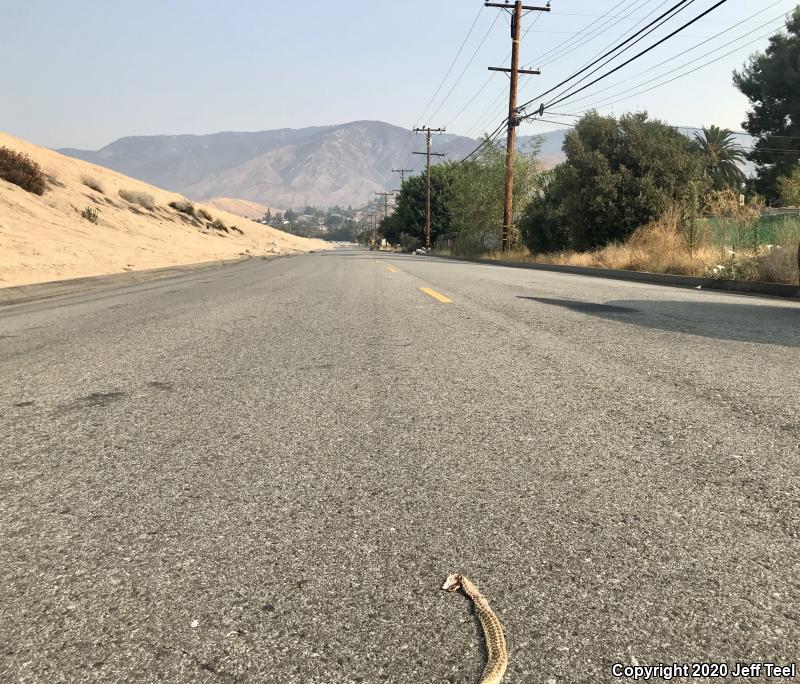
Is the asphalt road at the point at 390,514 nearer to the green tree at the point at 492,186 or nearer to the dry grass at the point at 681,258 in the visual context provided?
the dry grass at the point at 681,258

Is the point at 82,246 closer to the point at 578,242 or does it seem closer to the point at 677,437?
the point at 578,242

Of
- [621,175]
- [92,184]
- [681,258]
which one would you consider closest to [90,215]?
[92,184]

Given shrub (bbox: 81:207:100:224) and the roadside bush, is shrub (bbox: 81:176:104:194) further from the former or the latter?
the roadside bush

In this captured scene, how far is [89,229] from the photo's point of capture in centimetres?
2588

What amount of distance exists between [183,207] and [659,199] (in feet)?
121

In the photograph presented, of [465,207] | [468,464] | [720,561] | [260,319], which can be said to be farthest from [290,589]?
[465,207]

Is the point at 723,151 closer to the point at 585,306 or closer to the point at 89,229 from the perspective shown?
the point at 89,229

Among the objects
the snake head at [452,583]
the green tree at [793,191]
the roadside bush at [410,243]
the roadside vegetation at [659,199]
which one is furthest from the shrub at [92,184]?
the snake head at [452,583]

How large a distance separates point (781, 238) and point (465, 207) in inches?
1335

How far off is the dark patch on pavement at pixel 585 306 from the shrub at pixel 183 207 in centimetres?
4287

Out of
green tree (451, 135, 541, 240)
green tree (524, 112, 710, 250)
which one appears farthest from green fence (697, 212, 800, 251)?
green tree (451, 135, 541, 240)

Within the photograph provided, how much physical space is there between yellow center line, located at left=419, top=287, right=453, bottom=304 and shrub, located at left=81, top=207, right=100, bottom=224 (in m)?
23.3

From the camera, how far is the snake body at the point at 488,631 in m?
1.40

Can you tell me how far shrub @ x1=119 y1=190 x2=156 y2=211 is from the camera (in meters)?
40.8
